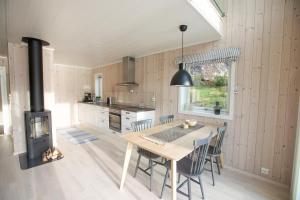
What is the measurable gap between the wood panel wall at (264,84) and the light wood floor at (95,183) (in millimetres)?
387

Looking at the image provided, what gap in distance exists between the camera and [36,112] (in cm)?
291

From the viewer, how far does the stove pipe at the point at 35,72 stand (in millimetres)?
2852

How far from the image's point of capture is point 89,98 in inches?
235

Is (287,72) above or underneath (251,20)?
Answer: underneath

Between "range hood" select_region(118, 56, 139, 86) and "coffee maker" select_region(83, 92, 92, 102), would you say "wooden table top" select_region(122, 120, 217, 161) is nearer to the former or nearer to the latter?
"range hood" select_region(118, 56, 139, 86)

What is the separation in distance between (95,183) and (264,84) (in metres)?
2.92

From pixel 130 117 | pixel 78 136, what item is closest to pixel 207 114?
pixel 130 117

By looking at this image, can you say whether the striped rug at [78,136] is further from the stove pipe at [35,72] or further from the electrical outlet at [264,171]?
the electrical outlet at [264,171]

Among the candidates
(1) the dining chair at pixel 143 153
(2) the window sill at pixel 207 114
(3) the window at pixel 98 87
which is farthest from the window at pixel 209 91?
(3) the window at pixel 98 87

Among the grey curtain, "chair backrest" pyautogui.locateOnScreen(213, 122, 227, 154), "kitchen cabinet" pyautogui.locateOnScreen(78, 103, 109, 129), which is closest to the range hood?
"kitchen cabinet" pyautogui.locateOnScreen(78, 103, 109, 129)

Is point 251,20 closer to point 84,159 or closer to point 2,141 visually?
point 84,159

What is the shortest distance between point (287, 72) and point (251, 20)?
953mm

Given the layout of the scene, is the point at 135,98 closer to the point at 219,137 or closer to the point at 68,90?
the point at 219,137

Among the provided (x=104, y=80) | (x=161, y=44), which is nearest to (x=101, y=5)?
(x=161, y=44)
